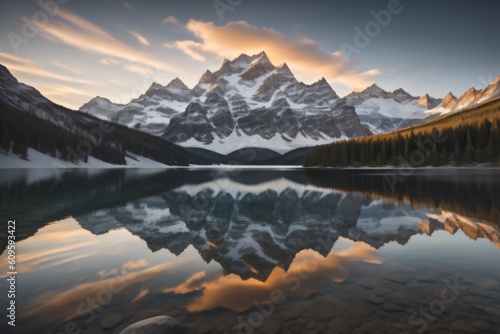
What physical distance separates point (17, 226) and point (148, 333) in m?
18.8

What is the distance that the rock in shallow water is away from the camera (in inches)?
262

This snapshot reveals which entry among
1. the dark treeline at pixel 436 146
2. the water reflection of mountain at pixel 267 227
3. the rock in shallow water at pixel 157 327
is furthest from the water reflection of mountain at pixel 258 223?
the dark treeline at pixel 436 146

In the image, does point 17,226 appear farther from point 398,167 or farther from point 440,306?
point 398,167

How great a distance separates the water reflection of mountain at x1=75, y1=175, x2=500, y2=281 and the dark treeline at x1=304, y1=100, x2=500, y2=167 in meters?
104

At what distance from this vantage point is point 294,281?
34.9ft

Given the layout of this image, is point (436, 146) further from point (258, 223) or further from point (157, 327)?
point (157, 327)

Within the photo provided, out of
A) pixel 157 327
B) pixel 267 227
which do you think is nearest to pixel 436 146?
pixel 267 227

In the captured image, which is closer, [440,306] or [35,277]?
[440,306]

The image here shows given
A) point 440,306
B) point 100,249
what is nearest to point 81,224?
point 100,249

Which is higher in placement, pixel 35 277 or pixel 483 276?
pixel 483 276

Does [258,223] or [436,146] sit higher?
[436,146]

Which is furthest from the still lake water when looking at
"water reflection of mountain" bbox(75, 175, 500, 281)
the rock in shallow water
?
the rock in shallow water

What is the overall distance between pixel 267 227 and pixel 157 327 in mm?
14887

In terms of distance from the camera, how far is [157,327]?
6.72m
